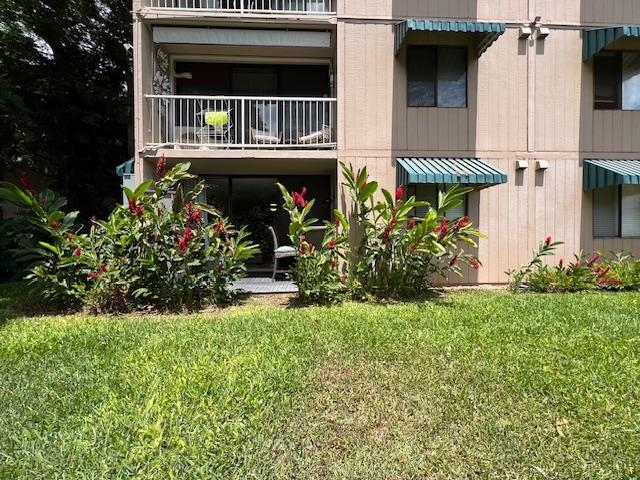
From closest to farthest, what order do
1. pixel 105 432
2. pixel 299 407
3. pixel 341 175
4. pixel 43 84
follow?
pixel 105 432 → pixel 299 407 → pixel 341 175 → pixel 43 84

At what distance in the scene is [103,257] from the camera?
7.04 m

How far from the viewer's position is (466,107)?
9500 millimetres

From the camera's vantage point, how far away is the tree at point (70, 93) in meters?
14.0

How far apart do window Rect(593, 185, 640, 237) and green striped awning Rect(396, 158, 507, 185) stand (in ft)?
9.49

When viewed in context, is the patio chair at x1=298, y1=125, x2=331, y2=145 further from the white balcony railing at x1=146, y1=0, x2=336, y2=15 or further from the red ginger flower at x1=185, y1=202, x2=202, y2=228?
the red ginger flower at x1=185, y1=202, x2=202, y2=228

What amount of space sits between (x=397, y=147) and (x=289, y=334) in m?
5.50

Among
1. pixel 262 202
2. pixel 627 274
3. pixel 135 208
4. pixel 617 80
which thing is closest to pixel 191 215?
pixel 135 208

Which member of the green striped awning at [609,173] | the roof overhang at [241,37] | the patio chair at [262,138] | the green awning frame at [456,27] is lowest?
the green striped awning at [609,173]

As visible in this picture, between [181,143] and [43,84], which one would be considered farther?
[43,84]

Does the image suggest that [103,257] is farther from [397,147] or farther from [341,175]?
[397,147]

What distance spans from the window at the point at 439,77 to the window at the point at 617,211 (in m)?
3.93

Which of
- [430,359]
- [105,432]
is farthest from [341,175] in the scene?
[105,432]

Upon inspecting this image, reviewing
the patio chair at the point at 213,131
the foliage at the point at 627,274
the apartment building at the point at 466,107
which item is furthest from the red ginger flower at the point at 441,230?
the patio chair at the point at 213,131

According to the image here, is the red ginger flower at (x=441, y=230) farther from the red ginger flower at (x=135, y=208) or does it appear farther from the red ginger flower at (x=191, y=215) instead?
the red ginger flower at (x=135, y=208)
